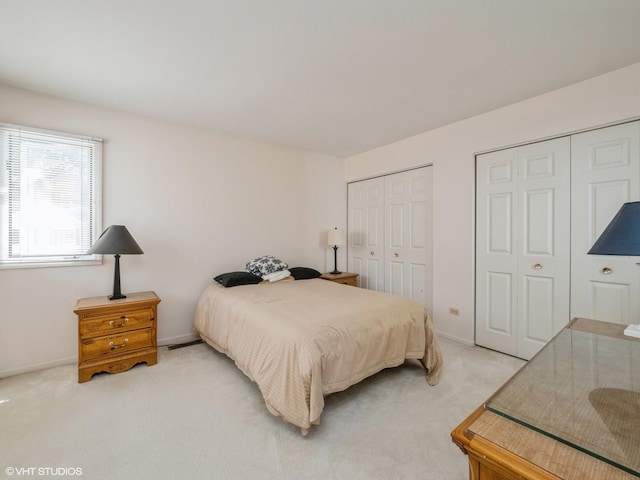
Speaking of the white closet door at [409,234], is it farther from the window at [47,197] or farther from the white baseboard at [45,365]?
the window at [47,197]

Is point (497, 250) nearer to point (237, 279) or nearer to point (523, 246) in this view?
point (523, 246)

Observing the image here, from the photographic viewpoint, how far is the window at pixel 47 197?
7.67 feet

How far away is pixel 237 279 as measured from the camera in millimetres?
2986

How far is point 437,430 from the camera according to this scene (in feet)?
5.56

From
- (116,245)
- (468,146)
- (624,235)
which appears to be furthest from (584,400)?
(116,245)

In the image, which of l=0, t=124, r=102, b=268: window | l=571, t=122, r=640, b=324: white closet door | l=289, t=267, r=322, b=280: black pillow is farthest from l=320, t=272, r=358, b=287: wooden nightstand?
l=0, t=124, r=102, b=268: window

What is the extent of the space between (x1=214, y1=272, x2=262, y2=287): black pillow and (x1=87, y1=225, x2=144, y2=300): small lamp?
2.78 ft

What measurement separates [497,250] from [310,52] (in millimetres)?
2479

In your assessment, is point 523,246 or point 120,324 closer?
point 120,324

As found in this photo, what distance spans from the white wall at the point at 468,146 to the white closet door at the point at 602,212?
0.17 metres

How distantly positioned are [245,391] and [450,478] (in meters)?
1.42

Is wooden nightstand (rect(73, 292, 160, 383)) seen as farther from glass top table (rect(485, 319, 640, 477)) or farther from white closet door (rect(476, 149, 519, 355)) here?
white closet door (rect(476, 149, 519, 355))

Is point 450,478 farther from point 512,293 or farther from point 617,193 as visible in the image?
point 617,193

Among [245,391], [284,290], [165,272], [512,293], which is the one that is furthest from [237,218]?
[512,293]
